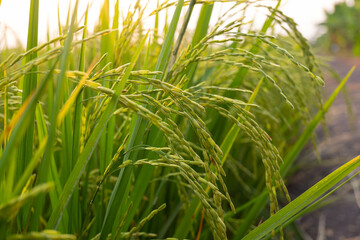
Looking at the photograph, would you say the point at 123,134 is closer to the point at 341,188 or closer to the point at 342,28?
the point at 341,188

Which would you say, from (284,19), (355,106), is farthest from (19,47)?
(355,106)

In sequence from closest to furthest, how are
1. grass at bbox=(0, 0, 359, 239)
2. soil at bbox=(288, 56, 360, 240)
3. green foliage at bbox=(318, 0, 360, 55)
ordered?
grass at bbox=(0, 0, 359, 239), soil at bbox=(288, 56, 360, 240), green foliage at bbox=(318, 0, 360, 55)

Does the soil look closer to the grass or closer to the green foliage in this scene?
the grass

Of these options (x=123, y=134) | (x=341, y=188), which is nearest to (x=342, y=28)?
(x=341, y=188)

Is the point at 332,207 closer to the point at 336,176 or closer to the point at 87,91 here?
the point at 336,176

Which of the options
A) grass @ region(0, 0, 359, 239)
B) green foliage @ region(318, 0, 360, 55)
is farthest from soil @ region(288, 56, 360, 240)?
green foliage @ region(318, 0, 360, 55)

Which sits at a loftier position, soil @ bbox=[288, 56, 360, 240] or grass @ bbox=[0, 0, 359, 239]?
grass @ bbox=[0, 0, 359, 239]

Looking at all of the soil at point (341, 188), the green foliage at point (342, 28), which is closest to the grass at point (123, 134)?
the soil at point (341, 188)

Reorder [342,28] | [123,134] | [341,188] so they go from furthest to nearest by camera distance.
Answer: [342,28], [341,188], [123,134]
